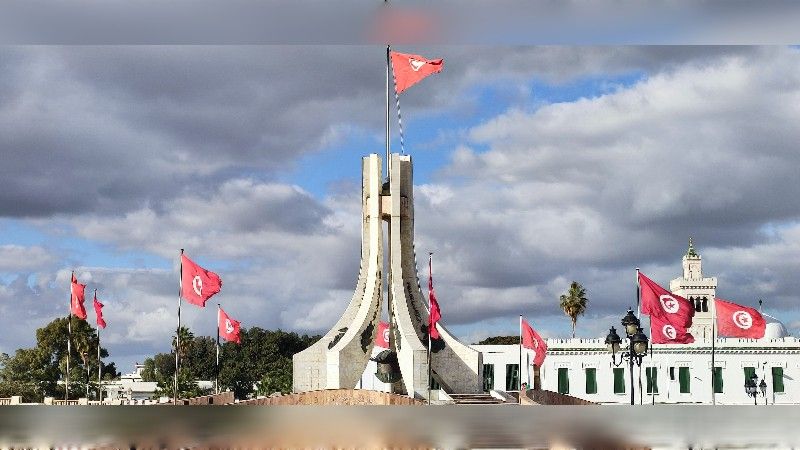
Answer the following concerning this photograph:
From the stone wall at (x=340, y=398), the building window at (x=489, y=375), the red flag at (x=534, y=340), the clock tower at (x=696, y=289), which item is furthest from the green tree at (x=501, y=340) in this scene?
the stone wall at (x=340, y=398)

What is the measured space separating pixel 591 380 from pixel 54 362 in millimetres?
42875

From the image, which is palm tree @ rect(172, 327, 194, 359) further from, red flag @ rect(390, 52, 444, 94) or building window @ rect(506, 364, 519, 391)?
red flag @ rect(390, 52, 444, 94)

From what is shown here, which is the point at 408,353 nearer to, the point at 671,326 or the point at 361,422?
the point at 671,326

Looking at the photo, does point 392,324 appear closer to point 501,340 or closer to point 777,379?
point 777,379

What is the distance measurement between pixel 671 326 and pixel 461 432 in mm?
10564

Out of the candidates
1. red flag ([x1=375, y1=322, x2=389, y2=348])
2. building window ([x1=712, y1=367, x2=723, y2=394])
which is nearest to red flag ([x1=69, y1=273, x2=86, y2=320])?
red flag ([x1=375, y1=322, x2=389, y2=348])

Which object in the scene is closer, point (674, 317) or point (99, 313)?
point (674, 317)

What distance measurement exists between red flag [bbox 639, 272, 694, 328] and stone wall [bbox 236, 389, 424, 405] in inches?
345

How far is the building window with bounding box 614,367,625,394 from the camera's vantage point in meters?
55.1

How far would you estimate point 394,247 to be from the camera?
39.7m

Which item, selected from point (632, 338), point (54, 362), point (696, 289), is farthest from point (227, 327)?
point (696, 289)

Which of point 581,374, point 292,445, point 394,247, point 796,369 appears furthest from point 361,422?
point 796,369

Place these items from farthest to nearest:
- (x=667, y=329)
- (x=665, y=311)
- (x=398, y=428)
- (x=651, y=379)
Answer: (x=651, y=379) → (x=665, y=311) → (x=667, y=329) → (x=398, y=428)

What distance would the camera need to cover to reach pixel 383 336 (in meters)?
41.3
